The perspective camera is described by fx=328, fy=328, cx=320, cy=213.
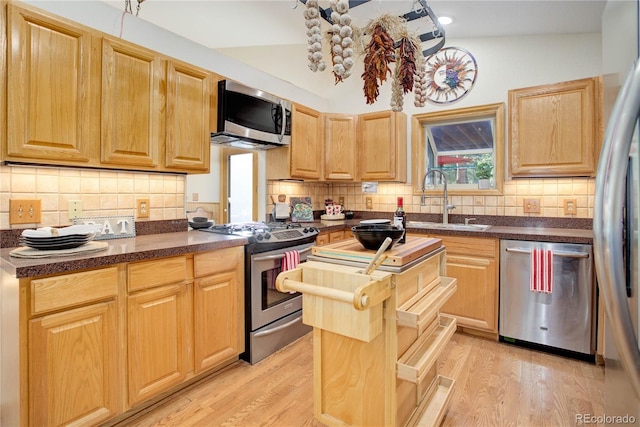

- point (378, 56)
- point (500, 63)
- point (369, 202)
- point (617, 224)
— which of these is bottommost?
point (617, 224)

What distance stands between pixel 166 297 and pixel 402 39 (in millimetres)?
1863

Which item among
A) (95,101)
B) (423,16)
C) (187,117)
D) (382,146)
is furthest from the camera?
(382,146)

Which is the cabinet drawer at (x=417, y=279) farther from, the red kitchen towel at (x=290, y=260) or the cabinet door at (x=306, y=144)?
the cabinet door at (x=306, y=144)

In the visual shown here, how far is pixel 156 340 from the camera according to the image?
1768 mm

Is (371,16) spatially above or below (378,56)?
above

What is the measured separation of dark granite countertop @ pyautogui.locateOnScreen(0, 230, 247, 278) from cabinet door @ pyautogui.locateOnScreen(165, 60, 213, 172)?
515 millimetres

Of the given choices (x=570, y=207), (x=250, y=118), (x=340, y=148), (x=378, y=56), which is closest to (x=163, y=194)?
(x=250, y=118)

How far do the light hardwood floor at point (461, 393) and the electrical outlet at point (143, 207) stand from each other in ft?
3.88

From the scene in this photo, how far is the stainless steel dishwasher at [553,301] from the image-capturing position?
2.27 metres

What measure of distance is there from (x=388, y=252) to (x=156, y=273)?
123cm

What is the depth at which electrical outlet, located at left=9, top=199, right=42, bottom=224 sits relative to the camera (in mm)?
1736

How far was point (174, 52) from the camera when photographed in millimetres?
2406

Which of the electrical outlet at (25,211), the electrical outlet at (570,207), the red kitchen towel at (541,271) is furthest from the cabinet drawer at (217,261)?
the electrical outlet at (570,207)

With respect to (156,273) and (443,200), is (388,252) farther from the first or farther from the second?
(443,200)
